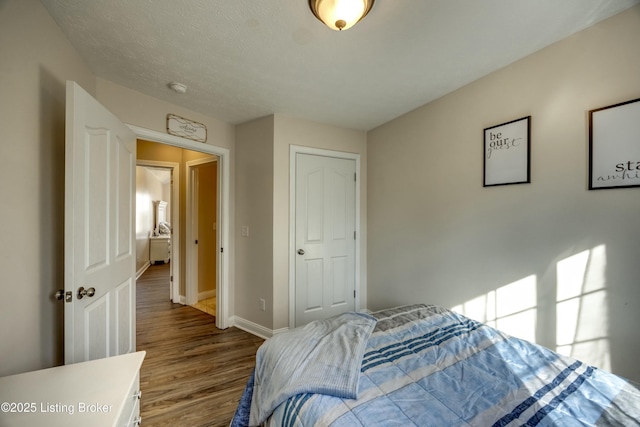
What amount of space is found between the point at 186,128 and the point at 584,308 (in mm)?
3476

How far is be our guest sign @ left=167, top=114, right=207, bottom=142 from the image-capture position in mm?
2496

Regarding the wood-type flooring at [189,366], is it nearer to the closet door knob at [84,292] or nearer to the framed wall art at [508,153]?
the closet door knob at [84,292]

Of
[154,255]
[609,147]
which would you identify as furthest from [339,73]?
[154,255]

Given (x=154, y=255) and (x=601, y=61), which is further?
(x=154, y=255)

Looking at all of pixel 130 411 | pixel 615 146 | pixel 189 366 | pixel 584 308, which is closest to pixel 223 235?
pixel 189 366

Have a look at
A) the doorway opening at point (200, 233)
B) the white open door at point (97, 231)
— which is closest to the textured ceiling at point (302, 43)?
the white open door at point (97, 231)

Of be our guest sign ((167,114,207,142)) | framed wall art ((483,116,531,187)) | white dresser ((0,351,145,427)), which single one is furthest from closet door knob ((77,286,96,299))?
framed wall art ((483,116,531,187))

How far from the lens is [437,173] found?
246 cm

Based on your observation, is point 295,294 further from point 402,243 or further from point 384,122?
point 384,122

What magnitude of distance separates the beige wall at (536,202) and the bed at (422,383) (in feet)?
1.90

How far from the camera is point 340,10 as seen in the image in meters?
1.22

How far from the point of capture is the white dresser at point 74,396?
2.62 ft

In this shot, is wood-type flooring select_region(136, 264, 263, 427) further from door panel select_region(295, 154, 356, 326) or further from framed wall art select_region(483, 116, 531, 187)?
framed wall art select_region(483, 116, 531, 187)

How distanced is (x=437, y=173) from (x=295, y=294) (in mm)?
1940
